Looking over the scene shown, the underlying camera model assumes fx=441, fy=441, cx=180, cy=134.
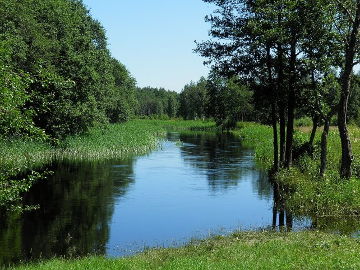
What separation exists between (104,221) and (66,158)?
25.4m

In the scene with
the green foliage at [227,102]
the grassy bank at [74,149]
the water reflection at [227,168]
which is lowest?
the water reflection at [227,168]

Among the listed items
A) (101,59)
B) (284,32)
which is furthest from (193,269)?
(101,59)

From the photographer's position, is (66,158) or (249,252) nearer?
(249,252)

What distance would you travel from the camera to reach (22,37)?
44781mm

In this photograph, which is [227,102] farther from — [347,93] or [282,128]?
[347,93]

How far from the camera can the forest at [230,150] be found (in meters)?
15.2

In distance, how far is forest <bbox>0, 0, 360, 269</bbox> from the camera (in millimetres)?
15195

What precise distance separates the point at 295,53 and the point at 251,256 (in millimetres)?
20747

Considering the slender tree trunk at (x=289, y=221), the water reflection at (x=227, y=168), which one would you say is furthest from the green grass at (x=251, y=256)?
the water reflection at (x=227, y=168)

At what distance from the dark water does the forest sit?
0.66 ft

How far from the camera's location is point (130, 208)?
85.6ft

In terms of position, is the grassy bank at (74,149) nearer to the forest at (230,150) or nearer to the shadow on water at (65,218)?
the forest at (230,150)

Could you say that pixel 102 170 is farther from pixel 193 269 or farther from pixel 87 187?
pixel 193 269

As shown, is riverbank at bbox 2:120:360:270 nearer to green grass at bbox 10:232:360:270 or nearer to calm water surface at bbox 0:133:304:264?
green grass at bbox 10:232:360:270
